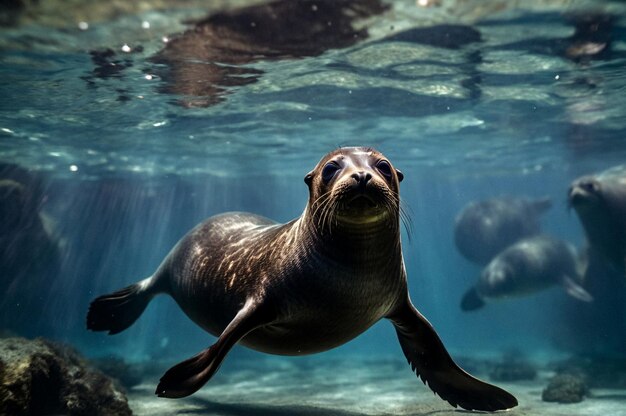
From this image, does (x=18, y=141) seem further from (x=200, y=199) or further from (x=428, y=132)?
(x=200, y=199)

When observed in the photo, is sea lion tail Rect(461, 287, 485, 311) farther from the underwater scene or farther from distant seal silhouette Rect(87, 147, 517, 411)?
distant seal silhouette Rect(87, 147, 517, 411)

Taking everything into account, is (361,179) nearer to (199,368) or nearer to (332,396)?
(199,368)

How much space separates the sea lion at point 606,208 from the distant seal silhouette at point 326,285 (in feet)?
28.4

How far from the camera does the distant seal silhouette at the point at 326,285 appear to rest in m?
3.51

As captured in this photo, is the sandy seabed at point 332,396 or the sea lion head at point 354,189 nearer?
the sea lion head at point 354,189

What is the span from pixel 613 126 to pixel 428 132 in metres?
6.98

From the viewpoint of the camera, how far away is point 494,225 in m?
19.2

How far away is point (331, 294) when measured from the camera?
3789 mm

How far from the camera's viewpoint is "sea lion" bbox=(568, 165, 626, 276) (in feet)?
37.2

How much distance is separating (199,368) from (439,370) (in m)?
2.57

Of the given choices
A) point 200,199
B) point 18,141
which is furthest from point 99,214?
point 18,141


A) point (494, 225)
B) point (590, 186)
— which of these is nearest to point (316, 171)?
point (590, 186)

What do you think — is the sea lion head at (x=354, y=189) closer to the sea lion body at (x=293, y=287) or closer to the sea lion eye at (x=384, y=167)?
the sea lion eye at (x=384, y=167)

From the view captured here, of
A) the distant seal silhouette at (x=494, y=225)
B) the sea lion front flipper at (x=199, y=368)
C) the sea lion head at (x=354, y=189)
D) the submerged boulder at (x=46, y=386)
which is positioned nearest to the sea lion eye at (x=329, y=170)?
the sea lion head at (x=354, y=189)
